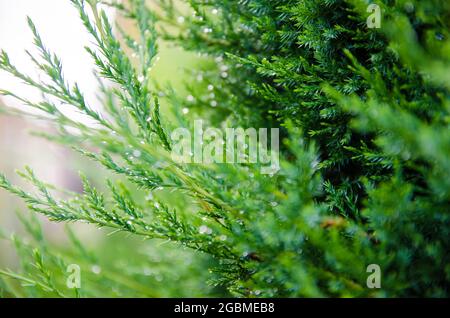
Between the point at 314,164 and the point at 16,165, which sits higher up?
the point at 16,165

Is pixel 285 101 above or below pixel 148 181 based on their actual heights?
above

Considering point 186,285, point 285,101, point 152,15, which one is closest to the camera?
point 285,101

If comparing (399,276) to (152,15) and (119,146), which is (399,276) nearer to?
(119,146)

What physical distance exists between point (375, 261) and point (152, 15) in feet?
4.73

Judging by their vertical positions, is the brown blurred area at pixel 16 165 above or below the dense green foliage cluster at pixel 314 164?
above

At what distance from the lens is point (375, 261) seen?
3.49ft

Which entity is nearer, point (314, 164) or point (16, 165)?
point (314, 164)

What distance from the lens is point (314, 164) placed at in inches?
53.9

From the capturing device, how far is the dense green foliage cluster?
103cm

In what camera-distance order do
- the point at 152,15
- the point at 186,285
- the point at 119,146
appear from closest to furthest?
the point at 119,146 → the point at 152,15 → the point at 186,285

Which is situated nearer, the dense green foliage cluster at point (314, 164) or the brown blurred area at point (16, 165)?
the dense green foliage cluster at point (314, 164)

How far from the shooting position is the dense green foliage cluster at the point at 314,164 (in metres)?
1.03
